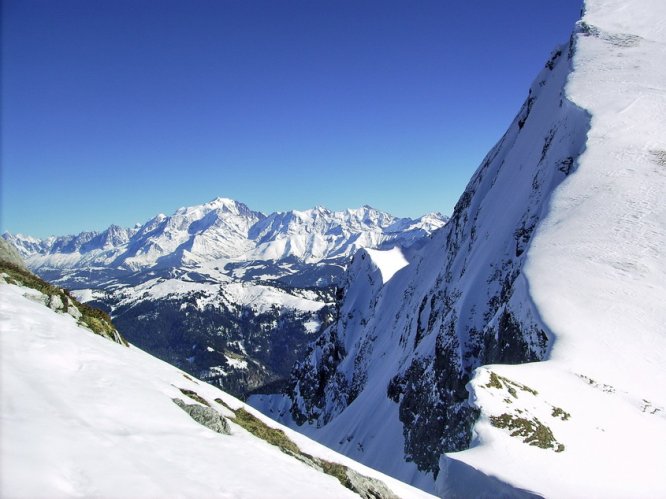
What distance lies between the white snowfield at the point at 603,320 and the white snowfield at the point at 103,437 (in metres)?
10.6

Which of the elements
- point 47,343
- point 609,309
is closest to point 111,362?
point 47,343

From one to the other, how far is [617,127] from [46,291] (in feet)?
194

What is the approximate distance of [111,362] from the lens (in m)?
13.0

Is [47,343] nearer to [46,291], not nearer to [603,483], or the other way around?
[46,291]

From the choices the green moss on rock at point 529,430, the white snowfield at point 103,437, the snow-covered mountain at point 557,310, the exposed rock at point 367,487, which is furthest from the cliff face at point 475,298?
the white snowfield at point 103,437

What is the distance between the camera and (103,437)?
8.26 m

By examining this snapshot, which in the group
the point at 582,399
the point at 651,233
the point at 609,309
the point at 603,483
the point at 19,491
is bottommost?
the point at 19,491

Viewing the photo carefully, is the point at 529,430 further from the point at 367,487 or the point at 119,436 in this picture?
the point at 119,436

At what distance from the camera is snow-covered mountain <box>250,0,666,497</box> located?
18812mm

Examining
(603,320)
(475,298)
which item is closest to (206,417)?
(603,320)

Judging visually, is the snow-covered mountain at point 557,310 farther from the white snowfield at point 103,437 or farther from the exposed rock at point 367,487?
the white snowfield at point 103,437

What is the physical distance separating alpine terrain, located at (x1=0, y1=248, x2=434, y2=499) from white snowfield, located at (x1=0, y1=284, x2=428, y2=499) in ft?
0.08

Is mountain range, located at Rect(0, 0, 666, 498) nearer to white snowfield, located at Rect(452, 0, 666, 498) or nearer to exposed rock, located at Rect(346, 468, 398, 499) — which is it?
white snowfield, located at Rect(452, 0, 666, 498)

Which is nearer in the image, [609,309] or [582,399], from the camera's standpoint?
[582,399]
